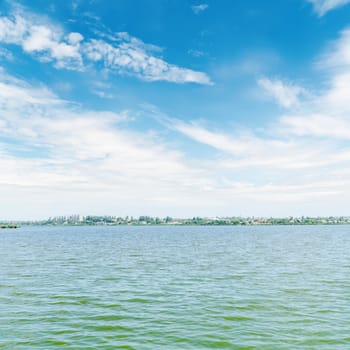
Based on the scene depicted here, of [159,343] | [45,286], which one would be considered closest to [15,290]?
[45,286]

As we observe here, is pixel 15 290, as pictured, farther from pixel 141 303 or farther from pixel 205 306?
pixel 205 306

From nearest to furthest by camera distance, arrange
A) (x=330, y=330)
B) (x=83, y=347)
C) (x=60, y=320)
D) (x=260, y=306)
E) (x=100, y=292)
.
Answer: (x=83, y=347), (x=330, y=330), (x=60, y=320), (x=260, y=306), (x=100, y=292)

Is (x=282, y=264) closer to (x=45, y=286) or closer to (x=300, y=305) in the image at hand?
(x=300, y=305)

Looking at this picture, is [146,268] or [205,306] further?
[146,268]

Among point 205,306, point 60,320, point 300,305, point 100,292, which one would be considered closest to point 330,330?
point 300,305

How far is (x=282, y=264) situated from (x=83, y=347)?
38.5 meters

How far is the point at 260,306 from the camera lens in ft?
85.6

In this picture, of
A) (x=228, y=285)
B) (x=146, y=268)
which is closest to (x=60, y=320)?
(x=228, y=285)

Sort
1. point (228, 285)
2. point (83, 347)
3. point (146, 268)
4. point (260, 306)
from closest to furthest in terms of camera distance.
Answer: point (83, 347) < point (260, 306) < point (228, 285) < point (146, 268)

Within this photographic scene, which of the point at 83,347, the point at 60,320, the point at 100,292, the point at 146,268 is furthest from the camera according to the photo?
the point at 146,268

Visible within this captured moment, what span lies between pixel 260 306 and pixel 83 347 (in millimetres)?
14167

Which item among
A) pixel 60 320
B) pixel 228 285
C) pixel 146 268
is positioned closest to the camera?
pixel 60 320

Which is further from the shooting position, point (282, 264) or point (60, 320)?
point (282, 264)

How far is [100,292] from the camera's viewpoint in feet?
104
